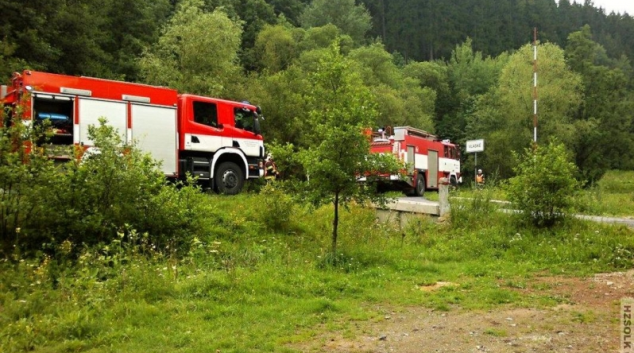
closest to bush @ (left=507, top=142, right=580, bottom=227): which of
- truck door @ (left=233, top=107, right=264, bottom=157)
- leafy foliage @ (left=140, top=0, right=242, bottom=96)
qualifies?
truck door @ (left=233, top=107, right=264, bottom=157)

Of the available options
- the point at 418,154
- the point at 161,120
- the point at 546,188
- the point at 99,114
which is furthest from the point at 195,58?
the point at 546,188

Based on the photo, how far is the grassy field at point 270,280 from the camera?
A: 6395 mm

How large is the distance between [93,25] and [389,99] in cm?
2498

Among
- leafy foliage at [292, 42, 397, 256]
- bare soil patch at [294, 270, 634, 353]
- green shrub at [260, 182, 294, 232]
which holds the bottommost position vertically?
bare soil patch at [294, 270, 634, 353]

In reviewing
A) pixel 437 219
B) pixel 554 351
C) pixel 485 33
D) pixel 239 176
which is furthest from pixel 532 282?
pixel 485 33

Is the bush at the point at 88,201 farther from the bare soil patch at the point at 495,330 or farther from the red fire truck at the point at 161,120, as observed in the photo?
the bare soil patch at the point at 495,330

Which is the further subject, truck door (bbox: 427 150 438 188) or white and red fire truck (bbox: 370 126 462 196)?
truck door (bbox: 427 150 438 188)

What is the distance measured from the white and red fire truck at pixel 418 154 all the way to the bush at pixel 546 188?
8248 millimetres

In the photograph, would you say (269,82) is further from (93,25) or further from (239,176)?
(239,176)

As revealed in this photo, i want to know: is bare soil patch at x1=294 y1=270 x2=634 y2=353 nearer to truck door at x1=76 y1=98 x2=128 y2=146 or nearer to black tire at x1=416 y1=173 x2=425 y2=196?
truck door at x1=76 y1=98 x2=128 y2=146

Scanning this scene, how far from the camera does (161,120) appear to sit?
50.5ft

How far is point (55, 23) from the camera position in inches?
1093

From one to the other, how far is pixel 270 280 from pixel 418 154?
1712 centimetres

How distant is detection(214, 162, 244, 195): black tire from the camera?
54.1ft
